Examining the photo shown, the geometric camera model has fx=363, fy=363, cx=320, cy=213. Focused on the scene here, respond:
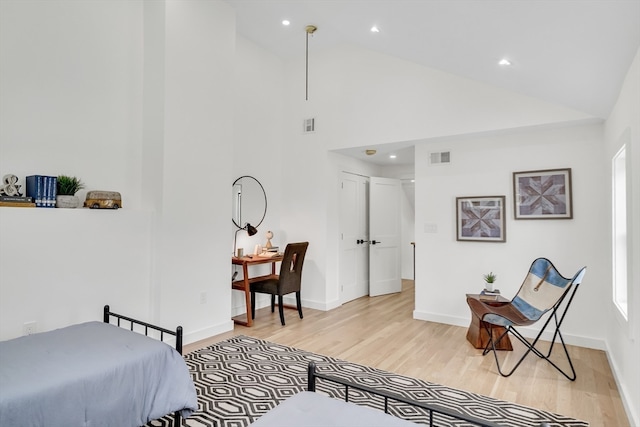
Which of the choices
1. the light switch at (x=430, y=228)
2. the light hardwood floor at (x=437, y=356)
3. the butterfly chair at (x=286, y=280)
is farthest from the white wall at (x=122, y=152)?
the light switch at (x=430, y=228)

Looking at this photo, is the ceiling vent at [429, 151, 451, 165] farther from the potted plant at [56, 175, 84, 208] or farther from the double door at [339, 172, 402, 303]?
the potted plant at [56, 175, 84, 208]

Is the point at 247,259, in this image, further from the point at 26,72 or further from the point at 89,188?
the point at 26,72

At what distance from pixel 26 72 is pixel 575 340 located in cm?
563

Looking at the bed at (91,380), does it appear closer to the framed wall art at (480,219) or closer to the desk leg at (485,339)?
the desk leg at (485,339)

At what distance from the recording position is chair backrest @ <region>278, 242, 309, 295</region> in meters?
4.42

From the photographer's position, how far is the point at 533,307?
3.38 m

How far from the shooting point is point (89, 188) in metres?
3.35

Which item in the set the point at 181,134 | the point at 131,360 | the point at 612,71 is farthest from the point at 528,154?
the point at 131,360

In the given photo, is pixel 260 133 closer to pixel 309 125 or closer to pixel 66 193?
pixel 309 125

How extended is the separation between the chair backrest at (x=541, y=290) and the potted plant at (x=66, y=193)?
405cm

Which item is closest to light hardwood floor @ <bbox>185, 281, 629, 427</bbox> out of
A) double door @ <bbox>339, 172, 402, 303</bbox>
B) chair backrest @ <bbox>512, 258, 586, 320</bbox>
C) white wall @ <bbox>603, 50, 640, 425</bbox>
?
white wall @ <bbox>603, 50, 640, 425</bbox>

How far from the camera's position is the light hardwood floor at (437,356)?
8.68 feet

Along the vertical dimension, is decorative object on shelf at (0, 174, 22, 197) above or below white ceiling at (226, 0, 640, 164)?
below

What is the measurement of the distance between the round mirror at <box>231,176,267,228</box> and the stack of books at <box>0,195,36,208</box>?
2286 mm
